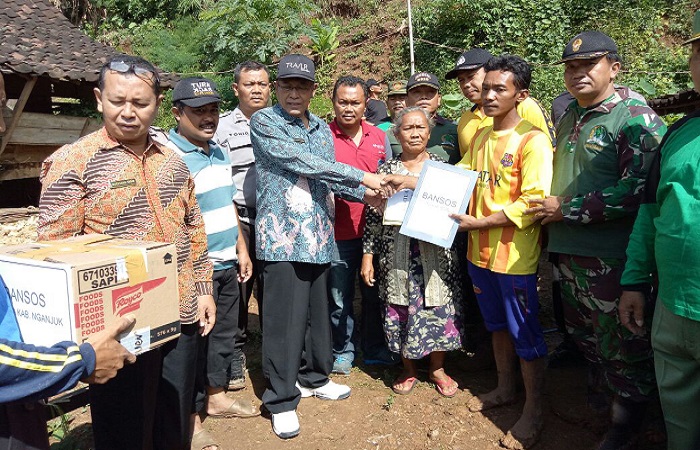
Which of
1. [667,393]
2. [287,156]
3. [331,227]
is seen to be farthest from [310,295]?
[667,393]

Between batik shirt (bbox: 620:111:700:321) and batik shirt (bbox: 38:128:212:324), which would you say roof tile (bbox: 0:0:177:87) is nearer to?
batik shirt (bbox: 38:128:212:324)

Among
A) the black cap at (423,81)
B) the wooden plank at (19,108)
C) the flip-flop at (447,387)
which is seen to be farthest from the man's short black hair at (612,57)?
the wooden plank at (19,108)

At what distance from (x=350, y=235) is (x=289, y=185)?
873 mm

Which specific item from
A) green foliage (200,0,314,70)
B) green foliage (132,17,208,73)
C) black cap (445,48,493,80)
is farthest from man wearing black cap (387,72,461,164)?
green foliage (132,17,208,73)

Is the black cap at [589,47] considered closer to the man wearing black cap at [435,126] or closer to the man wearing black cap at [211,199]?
the man wearing black cap at [435,126]

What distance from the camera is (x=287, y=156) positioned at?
3285 millimetres

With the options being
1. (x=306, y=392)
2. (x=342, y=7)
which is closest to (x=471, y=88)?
(x=306, y=392)

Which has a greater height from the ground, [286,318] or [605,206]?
[605,206]

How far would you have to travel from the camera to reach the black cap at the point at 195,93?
126 inches

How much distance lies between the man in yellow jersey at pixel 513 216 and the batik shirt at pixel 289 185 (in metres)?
0.82

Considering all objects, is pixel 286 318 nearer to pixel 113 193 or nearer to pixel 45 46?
pixel 113 193

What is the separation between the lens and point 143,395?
2.31 m

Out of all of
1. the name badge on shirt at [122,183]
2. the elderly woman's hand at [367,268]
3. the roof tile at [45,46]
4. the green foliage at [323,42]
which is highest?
the green foliage at [323,42]

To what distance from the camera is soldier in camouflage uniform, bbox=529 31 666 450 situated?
8.80 ft
